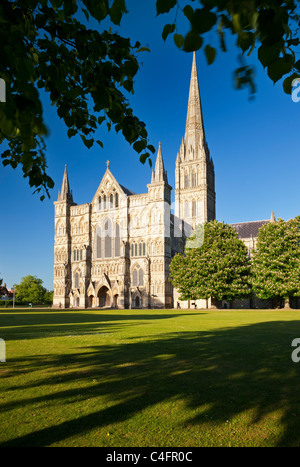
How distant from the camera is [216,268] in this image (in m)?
45.1

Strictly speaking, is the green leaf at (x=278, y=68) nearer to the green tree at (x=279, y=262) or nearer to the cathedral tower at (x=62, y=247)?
the green tree at (x=279, y=262)

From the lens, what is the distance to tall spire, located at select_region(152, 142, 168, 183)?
58.0 meters

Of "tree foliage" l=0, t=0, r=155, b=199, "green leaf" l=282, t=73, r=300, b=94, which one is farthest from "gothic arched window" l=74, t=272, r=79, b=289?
"green leaf" l=282, t=73, r=300, b=94

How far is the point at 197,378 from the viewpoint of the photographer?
7191mm

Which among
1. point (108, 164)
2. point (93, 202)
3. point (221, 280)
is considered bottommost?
point (221, 280)

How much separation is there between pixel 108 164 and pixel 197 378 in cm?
6079

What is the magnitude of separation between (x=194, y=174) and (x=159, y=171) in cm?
2378

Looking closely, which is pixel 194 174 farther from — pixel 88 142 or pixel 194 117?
pixel 88 142

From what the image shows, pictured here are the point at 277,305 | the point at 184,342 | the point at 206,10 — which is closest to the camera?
the point at 206,10

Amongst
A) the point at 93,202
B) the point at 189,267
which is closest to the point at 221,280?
the point at 189,267

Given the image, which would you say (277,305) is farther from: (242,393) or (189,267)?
(242,393)

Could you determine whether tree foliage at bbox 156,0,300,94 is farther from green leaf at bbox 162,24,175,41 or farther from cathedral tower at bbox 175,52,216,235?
cathedral tower at bbox 175,52,216,235

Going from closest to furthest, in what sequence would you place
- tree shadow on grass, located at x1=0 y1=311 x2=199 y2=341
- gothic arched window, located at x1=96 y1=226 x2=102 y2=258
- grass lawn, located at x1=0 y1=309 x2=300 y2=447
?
grass lawn, located at x1=0 y1=309 x2=300 y2=447
tree shadow on grass, located at x1=0 y1=311 x2=199 y2=341
gothic arched window, located at x1=96 y1=226 x2=102 y2=258

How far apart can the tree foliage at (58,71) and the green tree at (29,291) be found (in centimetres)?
9372
